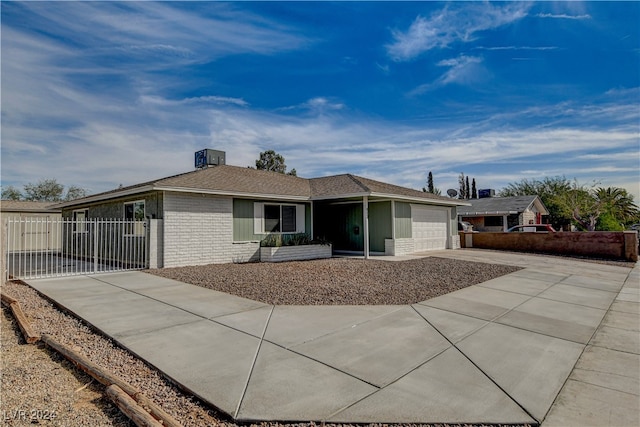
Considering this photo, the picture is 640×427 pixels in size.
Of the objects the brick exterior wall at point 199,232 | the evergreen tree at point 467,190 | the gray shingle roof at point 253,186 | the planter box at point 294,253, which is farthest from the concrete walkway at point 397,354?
the evergreen tree at point 467,190

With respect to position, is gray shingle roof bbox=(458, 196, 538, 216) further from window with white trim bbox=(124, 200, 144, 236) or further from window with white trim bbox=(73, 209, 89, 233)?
window with white trim bbox=(73, 209, 89, 233)

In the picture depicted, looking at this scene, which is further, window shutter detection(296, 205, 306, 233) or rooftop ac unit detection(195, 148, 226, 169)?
rooftop ac unit detection(195, 148, 226, 169)

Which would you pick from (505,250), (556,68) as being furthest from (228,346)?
(505,250)

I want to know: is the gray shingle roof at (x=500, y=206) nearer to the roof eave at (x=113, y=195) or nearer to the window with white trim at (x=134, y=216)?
the window with white trim at (x=134, y=216)

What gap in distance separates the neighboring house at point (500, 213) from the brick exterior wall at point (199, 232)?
75.0 feet

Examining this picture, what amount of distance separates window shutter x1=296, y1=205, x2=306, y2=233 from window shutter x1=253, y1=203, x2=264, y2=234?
1.89 metres

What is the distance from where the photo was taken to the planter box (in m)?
13.8

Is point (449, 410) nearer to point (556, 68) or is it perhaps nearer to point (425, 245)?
point (556, 68)

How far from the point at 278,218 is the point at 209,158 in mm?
6375

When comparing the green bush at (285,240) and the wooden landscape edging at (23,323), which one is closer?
the wooden landscape edging at (23,323)

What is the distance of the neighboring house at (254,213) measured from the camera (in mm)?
11875

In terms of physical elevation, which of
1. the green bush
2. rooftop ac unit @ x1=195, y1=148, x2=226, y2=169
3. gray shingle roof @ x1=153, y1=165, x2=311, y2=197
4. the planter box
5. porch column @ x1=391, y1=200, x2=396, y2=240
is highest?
rooftop ac unit @ x1=195, y1=148, x2=226, y2=169

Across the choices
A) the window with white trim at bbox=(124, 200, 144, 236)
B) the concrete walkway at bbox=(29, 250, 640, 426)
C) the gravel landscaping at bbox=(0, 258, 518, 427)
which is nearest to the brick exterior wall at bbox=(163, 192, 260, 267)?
the gravel landscaping at bbox=(0, 258, 518, 427)

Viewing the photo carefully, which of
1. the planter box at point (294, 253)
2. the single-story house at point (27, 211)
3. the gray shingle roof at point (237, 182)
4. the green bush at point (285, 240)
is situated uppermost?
the gray shingle roof at point (237, 182)
